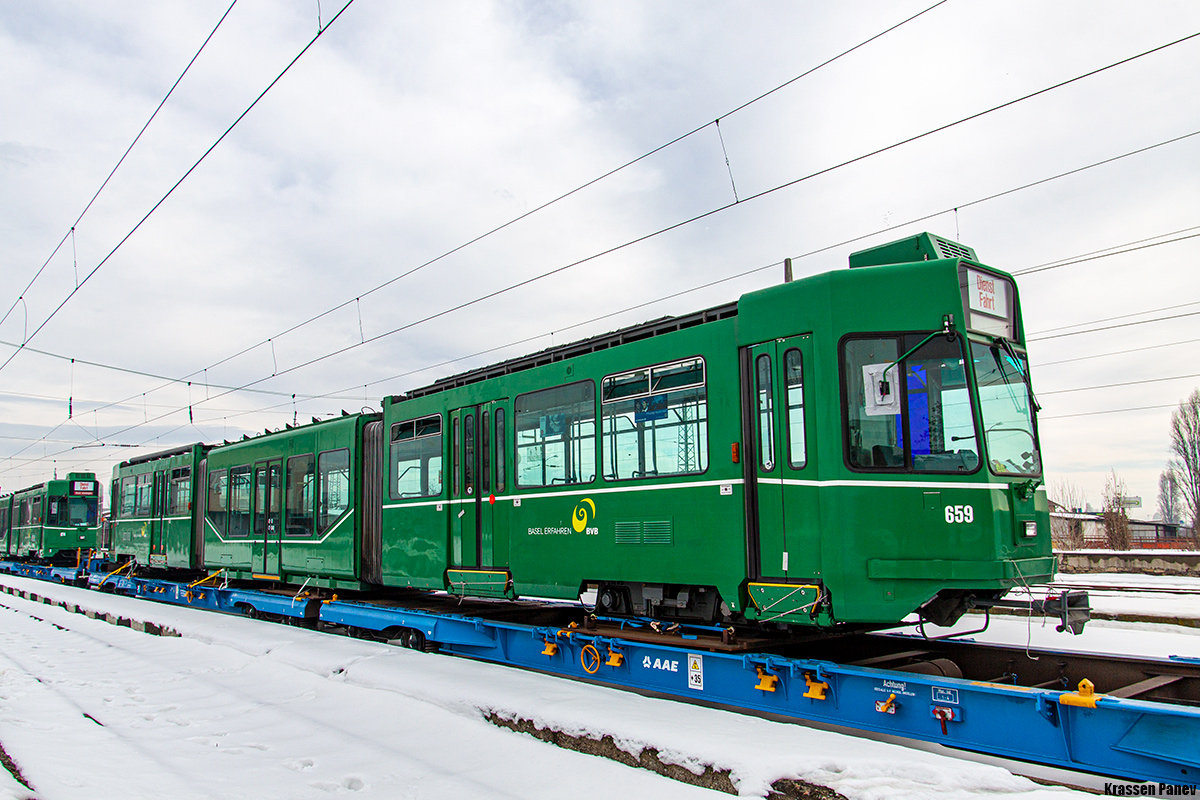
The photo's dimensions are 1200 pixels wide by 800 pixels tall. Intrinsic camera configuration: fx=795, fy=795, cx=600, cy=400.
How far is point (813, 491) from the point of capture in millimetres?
6598

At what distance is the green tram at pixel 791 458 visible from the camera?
634cm

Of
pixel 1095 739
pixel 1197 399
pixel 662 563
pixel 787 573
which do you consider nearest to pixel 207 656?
pixel 662 563

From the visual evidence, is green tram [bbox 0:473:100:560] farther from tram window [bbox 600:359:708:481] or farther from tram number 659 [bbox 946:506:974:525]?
tram number 659 [bbox 946:506:974:525]

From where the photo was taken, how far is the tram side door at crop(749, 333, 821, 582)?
6629mm

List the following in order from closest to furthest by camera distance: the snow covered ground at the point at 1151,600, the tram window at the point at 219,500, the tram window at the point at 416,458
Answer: the tram window at the point at 416,458
the snow covered ground at the point at 1151,600
the tram window at the point at 219,500

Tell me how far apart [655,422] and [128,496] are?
68.6ft

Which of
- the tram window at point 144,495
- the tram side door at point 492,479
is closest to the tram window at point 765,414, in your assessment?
the tram side door at point 492,479

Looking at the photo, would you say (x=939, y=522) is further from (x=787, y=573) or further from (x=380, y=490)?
(x=380, y=490)

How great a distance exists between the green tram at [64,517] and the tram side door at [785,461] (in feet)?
102

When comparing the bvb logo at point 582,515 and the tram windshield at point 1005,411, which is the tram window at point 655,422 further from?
the tram windshield at point 1005,411

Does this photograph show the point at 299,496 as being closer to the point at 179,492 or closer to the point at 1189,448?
the point at 179,492

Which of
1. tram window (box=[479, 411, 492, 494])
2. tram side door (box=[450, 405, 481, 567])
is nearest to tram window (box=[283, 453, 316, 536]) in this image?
tram side door (box=[450, 405, 481, 567])

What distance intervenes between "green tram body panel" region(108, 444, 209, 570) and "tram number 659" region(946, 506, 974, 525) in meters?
17.2

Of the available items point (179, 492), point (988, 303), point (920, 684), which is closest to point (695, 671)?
point (920, 684)
